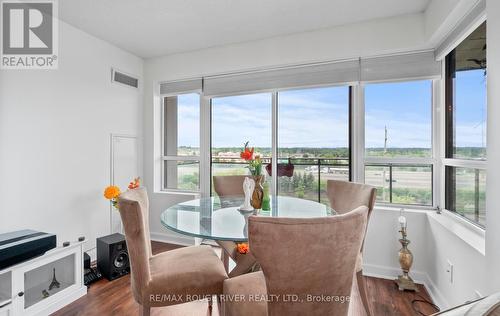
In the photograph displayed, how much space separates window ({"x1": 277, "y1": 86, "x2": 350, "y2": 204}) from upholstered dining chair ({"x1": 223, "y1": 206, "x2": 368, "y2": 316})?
72.6 inches

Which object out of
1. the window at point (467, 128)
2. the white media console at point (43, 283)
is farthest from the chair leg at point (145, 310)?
the window at point (467, 128)

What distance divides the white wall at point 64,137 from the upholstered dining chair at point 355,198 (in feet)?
8.33

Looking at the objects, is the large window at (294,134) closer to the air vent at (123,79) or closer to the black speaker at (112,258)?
the air vent at (123,79)

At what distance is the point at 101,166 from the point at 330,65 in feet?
9.19

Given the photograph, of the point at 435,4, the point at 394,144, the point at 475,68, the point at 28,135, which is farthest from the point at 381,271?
the point at 28,135

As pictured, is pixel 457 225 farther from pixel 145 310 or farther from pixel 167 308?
pixel 167 308

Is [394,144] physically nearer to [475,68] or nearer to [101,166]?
[475,68]

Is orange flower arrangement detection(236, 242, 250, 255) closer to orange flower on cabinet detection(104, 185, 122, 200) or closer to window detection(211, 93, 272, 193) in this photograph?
window detection(211, 93, 272, 193)

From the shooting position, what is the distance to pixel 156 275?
1328 mm

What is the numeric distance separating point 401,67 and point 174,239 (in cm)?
329

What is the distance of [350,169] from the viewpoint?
2.63 metres

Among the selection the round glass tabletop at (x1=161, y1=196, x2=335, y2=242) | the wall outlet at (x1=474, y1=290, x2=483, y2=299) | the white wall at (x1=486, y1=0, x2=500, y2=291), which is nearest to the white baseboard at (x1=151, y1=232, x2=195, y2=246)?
the round glass tabletop at (x1=161, y1=196, x2=335, y2=242)

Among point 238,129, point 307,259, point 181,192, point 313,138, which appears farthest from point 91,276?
point 313,138

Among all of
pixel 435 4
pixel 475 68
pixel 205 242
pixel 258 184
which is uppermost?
pixel 435 4
